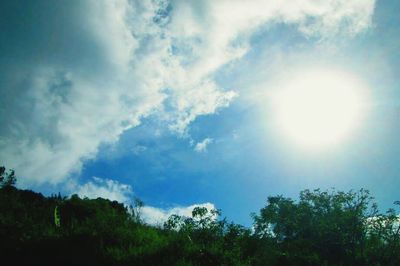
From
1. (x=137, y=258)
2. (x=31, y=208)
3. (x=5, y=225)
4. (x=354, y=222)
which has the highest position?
(x=354, y=222)

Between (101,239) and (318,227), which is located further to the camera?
(318,227)

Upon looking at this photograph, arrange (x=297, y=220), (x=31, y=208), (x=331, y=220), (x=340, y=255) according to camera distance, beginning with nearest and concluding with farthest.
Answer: (x=31, y=208) < (x=340, y=255) < (x=331, y=220) < (x=297, y=220)

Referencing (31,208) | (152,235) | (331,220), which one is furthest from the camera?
(331,220)

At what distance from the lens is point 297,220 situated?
4900 centimetres

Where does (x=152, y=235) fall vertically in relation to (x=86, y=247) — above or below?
above

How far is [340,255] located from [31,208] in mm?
36441

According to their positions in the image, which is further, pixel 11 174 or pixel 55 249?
pixel 11 174

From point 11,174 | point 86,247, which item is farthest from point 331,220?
point 11,174

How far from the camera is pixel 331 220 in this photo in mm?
43562

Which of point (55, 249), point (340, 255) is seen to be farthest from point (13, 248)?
point (340, 255)

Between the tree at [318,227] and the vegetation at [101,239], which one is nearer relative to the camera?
the vegetation at [101,239]

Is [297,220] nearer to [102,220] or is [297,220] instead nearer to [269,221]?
[269,221]

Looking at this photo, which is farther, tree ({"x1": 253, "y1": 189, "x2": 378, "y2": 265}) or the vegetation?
tree ({"x1": 253, "y1": 189, "x2": 378, "y2": 265})

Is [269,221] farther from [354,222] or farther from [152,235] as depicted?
[152,235]
